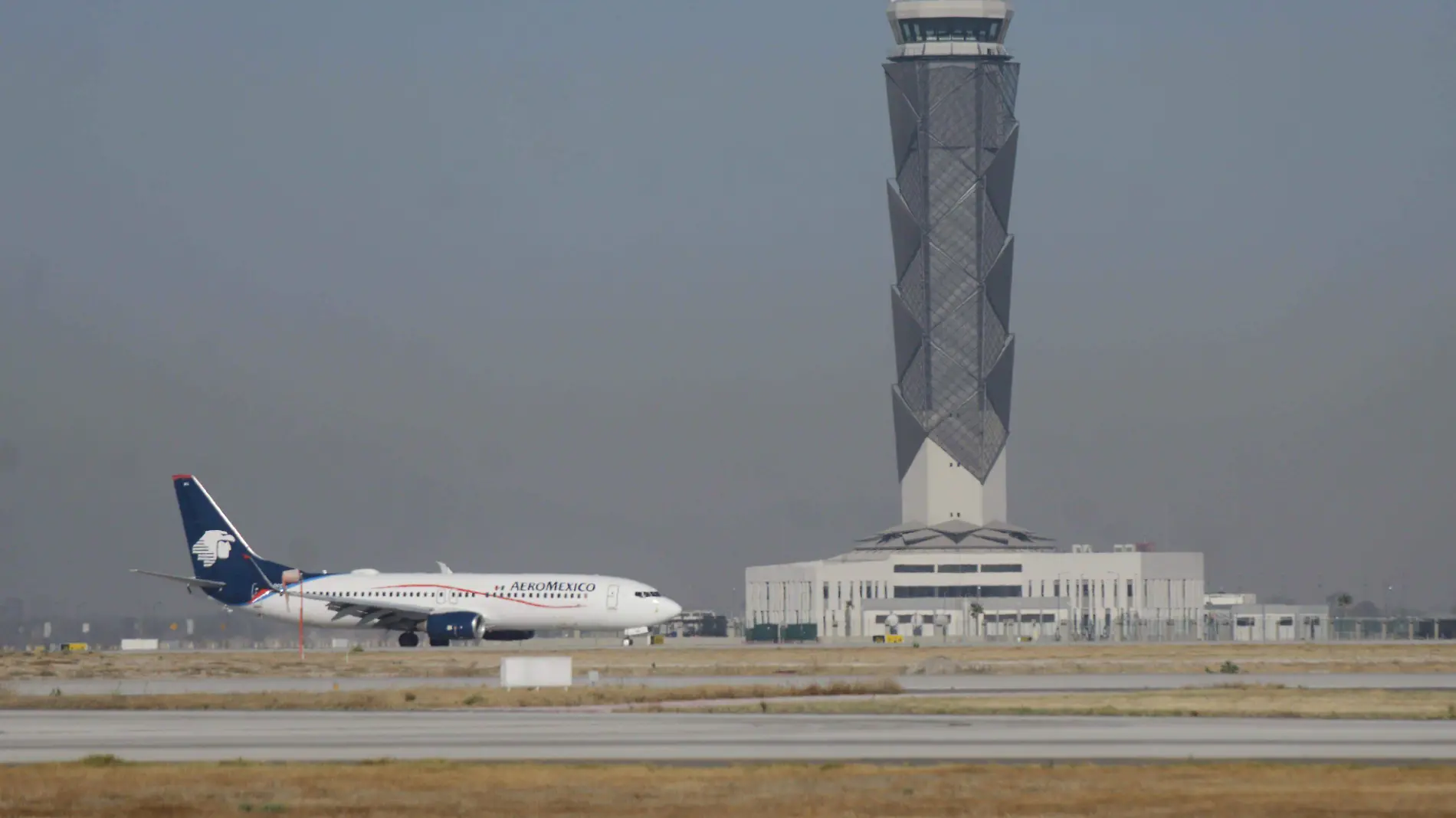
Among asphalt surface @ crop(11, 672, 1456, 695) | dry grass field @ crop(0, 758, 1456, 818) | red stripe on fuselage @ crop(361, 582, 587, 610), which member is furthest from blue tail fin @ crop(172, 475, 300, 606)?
dry grass field @ crop(0, 758, 1456, 818)

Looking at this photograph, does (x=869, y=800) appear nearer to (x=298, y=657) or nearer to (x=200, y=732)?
(x=200, y=732)

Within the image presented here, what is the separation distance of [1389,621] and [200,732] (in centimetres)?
15523

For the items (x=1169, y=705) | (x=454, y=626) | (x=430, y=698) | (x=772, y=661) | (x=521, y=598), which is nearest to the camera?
(x=1169, y=705)

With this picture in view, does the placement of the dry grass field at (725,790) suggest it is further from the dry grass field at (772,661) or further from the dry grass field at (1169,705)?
the dry grass field at (772,661)

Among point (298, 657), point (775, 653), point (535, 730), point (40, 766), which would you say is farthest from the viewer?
point (775, 653)

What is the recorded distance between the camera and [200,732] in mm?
49875

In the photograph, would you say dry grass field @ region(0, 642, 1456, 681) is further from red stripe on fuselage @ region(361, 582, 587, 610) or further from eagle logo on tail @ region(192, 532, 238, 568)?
eagle logo on tail @ region(192, 532, 238, 568)

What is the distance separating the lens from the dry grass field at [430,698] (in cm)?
6094

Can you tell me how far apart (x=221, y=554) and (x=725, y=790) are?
309 feet

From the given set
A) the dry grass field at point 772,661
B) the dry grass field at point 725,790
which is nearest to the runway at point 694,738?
the dry grass field at point 725,790

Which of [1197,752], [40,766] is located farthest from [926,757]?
[40,766]

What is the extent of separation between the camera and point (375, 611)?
119062 mm

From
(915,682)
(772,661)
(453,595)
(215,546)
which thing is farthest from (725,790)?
(215,546)

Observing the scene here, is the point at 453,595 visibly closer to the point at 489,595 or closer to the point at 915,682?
the point at 489,595
